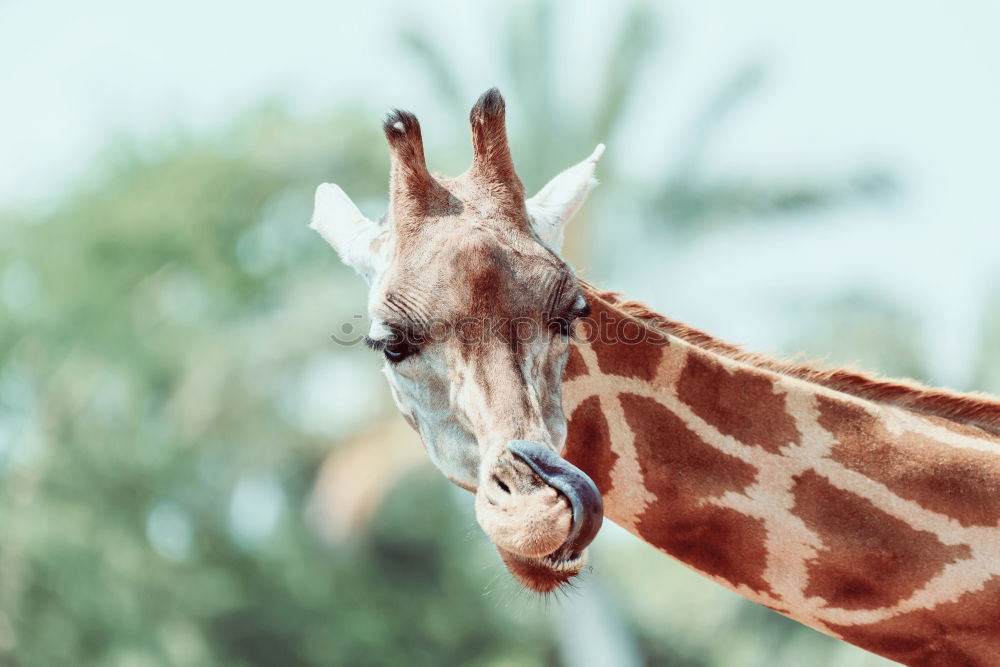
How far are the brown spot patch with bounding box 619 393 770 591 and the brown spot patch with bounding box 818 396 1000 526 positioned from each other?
42 cm

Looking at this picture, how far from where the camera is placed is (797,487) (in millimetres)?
4625

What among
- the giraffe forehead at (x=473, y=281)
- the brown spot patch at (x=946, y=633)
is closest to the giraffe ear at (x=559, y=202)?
the giraffe forehead at (x=473, y=281)

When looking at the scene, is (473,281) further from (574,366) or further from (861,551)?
(861,551)

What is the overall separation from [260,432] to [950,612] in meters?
25.9

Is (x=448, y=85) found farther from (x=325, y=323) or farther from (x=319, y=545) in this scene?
(x=319, y=545)

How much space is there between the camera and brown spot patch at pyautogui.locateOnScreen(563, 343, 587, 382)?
491cm

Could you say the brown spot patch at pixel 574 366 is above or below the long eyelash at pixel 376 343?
above

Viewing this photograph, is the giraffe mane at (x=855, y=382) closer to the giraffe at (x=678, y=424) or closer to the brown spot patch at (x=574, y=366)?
the giraffe at (x=678, y=424)

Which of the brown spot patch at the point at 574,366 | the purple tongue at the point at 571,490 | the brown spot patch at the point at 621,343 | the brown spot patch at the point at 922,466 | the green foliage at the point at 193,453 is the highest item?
the green foliage at the point at 193,453

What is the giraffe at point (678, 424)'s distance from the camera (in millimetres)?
4141

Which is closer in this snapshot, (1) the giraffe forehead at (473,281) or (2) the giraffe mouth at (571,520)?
(2) the giraffe mouth at (571,520)

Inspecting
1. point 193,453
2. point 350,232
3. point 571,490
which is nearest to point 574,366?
point 350,232

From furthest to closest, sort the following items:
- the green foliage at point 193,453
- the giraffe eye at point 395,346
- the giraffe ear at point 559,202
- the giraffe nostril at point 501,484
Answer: the green foliage at point 193,453 < the giraffe ear at point 559,202 < the giraffe eye at point 395,346 < the giraffe nostril at point 501,484

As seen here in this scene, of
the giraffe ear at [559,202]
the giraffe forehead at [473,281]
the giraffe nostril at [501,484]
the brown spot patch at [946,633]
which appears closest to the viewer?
the giraffe nostril at [501,484]
